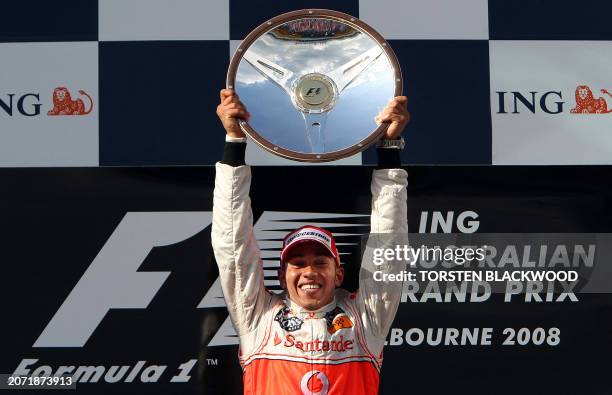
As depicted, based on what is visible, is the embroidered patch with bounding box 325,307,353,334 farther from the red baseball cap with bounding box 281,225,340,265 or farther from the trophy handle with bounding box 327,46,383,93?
the trophy handle with bounding box 327,46,383,93

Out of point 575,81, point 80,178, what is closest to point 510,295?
point 575,81

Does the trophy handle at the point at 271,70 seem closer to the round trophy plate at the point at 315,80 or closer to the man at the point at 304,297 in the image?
the round trophy plate at the point at 315,80

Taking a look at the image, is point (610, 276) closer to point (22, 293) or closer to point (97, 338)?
point (97, 338)

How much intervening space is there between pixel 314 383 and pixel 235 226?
510 millimetres

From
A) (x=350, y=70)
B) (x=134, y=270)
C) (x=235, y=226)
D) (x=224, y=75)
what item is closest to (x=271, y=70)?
(x=350, y=70)

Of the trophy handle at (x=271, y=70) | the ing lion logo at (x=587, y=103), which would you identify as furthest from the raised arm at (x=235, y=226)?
the ing lion logo at (x=587, y=103)

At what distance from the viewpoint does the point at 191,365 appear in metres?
3.04

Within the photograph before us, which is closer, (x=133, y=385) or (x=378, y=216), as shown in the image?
(x=378, y=216)

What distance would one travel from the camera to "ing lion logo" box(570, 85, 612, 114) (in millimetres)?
3133

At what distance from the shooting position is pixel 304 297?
266 cm

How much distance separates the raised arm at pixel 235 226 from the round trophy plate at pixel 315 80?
0.18 feet

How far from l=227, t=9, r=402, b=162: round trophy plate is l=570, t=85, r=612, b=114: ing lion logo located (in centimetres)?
82

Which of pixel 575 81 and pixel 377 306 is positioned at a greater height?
pixel 575 81

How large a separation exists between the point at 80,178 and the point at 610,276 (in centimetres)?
187
